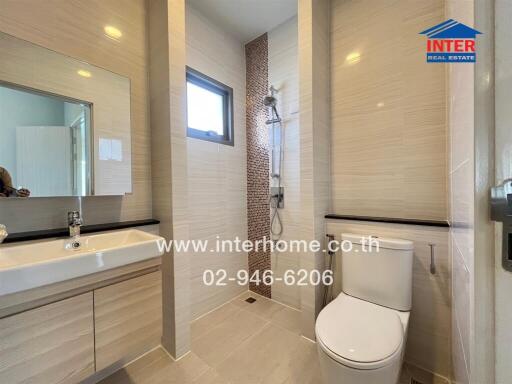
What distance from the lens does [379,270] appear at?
1358 mm

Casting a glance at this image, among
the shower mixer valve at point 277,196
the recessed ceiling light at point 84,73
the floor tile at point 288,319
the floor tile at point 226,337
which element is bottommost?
the floor tile at point 226,337

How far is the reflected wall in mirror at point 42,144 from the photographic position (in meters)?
1.11

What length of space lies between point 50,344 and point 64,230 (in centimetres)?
59

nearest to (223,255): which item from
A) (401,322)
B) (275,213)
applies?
(275,213)

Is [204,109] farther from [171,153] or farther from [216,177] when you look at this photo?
[171,153]

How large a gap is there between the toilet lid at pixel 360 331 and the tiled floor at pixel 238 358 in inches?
18.2

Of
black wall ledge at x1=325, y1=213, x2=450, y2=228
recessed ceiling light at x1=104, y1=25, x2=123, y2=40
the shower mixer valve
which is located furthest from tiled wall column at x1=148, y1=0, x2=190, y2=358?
black wall ledge at x1=325, y1=213, x2=450, y2=228

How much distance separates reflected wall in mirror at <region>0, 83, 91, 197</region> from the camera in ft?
3.65

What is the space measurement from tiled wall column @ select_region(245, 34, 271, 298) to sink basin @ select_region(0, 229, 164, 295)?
49.0 inches

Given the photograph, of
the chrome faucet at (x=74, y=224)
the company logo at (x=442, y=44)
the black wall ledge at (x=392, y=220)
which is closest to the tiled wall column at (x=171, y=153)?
the chrome faucet at (x=74, y=224)

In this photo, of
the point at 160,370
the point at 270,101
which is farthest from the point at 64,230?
the point at 270,101

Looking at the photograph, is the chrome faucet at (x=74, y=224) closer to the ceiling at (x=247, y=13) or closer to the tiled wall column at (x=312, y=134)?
the tiled wall column at (x=312, y=134)

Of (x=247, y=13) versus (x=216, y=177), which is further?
(x=216, y=177)

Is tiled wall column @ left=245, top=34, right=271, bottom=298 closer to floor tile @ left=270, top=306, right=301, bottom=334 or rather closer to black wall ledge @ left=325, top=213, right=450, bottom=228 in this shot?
floor tile @ left=270, top=306, right=301, bottom=334
